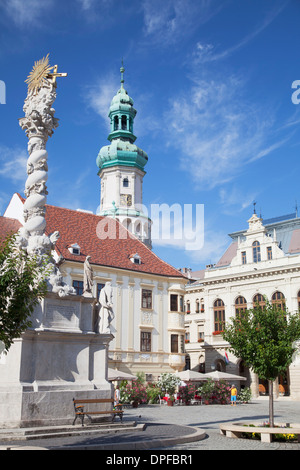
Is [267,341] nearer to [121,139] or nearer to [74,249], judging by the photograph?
[74,249]

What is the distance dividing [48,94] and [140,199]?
162ft

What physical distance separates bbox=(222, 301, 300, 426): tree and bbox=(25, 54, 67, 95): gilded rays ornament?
9575 mm

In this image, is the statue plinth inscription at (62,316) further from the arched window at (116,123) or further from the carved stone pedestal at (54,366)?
the arched window at (116,123)

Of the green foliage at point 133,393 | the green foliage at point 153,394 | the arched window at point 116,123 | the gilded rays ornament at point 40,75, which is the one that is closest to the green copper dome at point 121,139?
the arched window at point 116,123

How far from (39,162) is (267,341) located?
8.42 m

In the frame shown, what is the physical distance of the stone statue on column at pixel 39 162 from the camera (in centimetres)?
1436

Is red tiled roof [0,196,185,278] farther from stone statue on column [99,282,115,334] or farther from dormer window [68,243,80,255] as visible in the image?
stone statue on column [99,282,115,334]

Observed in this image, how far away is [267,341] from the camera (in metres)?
14.7

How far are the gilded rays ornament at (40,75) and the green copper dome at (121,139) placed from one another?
48.0 m

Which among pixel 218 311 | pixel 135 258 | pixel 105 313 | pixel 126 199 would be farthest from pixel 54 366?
pixel 126 199

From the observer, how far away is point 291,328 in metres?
14.9

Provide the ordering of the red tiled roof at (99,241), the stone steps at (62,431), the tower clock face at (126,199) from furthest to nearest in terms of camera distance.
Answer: the tower clock face at (126,199)
the red tiled roof at (99,241)
the stone steps at (62,431)
